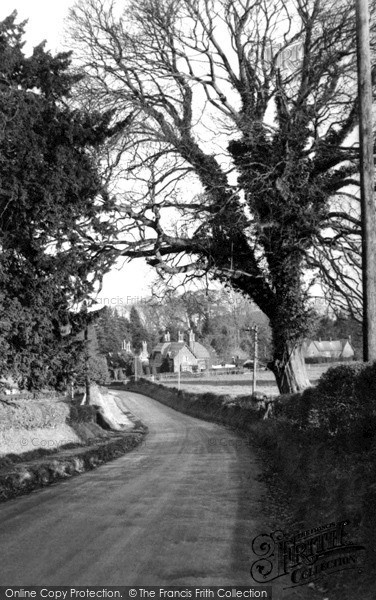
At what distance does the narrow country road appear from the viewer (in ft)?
21.1

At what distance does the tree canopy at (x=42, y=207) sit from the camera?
15.5 metres

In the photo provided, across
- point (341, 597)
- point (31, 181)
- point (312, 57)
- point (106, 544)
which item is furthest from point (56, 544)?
point (312, 57)

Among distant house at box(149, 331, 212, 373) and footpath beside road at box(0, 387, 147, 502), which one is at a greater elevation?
distant house at box(149, 331, 212, 373)

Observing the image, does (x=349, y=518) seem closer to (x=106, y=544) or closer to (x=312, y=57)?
(x=106, y=544)

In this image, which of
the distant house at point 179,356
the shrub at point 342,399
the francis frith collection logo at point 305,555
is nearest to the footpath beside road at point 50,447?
the francis frith collection logo at point 305,555

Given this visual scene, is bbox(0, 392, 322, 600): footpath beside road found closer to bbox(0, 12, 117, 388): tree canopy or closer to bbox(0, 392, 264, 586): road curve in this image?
bbox(0, 392, 264, 586): road curve

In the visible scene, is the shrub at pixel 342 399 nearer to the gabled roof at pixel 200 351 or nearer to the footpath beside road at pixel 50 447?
the footpath beside road at pixel 50 447

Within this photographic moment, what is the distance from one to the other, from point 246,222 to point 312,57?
5528 mm

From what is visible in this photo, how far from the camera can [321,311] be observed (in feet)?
68.7

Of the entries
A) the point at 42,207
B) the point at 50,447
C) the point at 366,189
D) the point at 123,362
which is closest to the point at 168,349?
the point at 123,362

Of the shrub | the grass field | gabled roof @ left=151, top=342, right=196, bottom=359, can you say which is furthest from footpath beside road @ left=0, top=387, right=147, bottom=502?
gabled roof @ left=151, top=342, right=196, bottom=359

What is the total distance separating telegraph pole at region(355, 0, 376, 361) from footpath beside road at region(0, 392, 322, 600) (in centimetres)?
394

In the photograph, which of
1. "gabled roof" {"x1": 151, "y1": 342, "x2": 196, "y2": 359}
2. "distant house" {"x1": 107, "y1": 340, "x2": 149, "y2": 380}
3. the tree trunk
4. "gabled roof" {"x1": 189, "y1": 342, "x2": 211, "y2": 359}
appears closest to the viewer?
the tree trunk

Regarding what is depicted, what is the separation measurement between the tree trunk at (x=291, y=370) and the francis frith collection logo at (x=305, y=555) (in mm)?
12663
